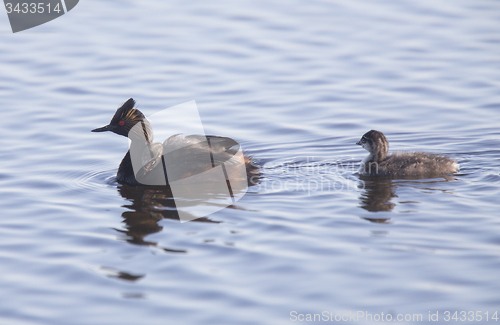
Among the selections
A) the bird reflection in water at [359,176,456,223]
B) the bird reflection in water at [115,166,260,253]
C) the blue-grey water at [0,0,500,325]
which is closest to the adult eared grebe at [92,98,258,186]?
the bird reflection in water at [115,166,260,253]

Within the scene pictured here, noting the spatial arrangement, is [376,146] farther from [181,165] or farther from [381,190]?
[181,165]

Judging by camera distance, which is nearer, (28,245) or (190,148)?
(28,245)

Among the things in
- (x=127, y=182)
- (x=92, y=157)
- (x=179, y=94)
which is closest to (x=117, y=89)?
(x=179, y=94)

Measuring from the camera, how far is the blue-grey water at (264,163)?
198 inches

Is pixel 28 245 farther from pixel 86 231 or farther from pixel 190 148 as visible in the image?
pixel 190 148

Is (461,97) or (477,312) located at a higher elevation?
(461,97)

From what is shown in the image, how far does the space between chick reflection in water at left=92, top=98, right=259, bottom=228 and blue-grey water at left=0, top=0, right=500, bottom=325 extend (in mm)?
262

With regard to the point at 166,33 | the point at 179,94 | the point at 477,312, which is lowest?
the point at 477,312

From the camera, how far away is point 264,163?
325 inches

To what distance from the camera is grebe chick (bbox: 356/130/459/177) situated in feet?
24.6

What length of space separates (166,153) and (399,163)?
2828 mm

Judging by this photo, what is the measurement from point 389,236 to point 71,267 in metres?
2.91

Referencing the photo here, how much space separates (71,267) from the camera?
5.57 metres

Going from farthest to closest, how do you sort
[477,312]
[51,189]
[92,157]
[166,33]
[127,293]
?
[166,33], [92,157], [51,189], [127,293], [477,312]
